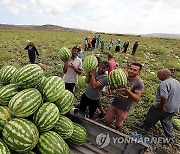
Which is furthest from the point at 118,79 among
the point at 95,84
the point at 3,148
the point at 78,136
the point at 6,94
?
the point at 3,148

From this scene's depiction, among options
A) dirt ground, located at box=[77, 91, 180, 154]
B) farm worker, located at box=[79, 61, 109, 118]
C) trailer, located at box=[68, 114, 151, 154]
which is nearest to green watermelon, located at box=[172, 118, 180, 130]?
dirt ground, located at box=[77, 91, 180, 154]

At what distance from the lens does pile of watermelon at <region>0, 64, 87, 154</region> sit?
8.51 ft

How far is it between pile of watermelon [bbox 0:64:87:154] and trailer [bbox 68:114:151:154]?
146mm

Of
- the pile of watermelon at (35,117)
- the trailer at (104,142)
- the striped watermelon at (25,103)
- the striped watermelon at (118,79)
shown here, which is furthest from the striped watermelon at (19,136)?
the striped watermelon at (118,79)

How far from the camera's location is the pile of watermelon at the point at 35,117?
2.59 m

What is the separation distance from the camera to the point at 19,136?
257cm

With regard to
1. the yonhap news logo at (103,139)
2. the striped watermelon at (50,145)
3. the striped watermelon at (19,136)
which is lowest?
the yonhap news logo at (103,139)

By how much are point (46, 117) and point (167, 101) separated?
2.83 metres

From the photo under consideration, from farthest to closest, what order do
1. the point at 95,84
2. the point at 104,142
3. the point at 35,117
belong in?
the point at 95,84 → the point at 104,142 → the point at 35,117

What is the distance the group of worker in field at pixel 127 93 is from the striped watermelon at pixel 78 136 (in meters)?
0.97

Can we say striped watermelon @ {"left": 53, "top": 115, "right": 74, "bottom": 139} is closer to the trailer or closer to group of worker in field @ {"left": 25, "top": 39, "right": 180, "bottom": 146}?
the trailer

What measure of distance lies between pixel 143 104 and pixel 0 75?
4.60 meters

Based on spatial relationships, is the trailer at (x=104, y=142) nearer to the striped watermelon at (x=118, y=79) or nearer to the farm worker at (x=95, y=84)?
the striped watermelon at (x=118, y=79)

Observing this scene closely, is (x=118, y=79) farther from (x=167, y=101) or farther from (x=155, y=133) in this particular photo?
(x=155, y=133)
